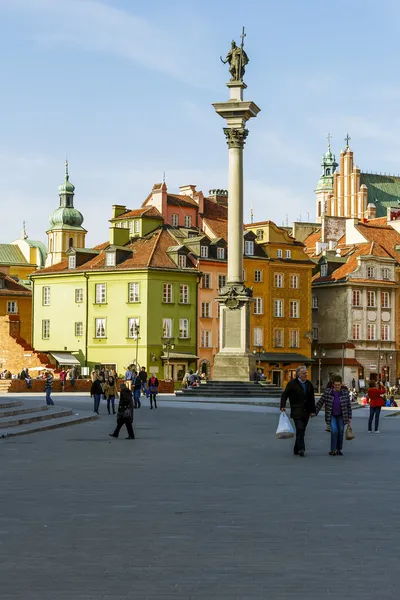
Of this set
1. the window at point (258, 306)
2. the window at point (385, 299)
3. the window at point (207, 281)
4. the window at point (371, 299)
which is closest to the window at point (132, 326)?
the window at point (207, 281)

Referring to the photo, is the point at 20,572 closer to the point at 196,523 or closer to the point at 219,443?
the point at 196,523

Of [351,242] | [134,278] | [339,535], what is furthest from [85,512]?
[351,242]

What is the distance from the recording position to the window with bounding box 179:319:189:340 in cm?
9519

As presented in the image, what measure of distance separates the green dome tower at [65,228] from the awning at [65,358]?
6087cm

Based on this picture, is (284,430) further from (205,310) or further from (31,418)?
(205,310)

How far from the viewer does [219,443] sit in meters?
26.5

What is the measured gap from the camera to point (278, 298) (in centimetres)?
10244

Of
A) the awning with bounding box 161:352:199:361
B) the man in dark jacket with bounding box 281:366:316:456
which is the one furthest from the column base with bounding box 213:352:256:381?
the man in dark jacket with bounding box 281:366:316:456

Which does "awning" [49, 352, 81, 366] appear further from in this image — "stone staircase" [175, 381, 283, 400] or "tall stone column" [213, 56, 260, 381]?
"tall stone column" [213, 56, 260, 381]

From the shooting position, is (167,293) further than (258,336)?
No

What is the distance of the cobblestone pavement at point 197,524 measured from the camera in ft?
29.1

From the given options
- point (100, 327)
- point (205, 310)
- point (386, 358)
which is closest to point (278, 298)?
point (205, 310)

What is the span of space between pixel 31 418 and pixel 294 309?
7109 centimetres

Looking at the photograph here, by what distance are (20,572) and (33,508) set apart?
14.2ft
